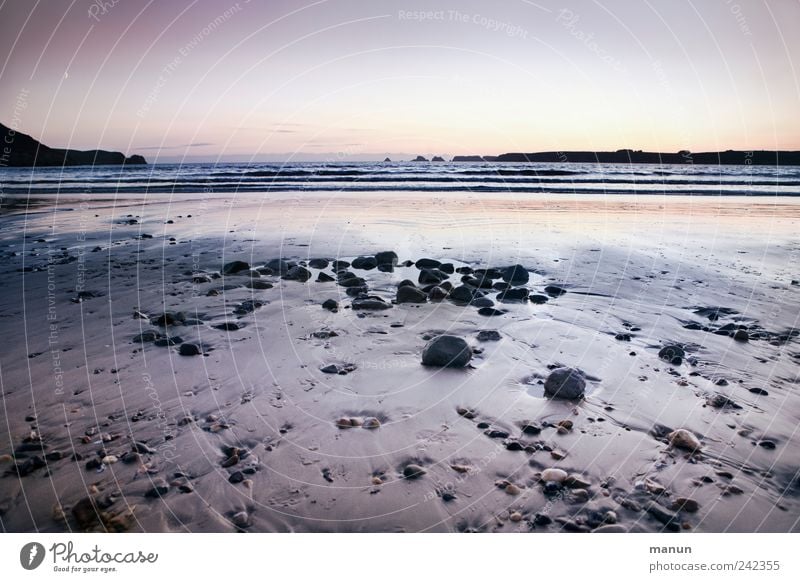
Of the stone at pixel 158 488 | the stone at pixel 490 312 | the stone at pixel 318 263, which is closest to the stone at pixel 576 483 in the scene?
the stone at pixel 158 488

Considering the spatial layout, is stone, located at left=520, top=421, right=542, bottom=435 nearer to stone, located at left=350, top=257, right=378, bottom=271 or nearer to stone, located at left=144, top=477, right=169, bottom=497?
stone, located at left=144, top=477, right=169, bottom=497

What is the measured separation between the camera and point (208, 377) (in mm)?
5227

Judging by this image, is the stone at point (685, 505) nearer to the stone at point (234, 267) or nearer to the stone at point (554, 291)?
the stone at point (554, 291)

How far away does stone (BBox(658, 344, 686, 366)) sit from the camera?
567cm

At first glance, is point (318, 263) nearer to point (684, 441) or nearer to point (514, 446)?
point (514, 446)

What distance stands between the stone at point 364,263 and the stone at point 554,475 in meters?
6.73

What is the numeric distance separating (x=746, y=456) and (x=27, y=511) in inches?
213

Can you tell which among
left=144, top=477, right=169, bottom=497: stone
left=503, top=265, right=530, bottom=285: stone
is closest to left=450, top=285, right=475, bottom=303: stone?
left=503, top=265, right=530, bottom=285: stone

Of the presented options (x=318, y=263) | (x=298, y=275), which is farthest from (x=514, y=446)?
(x=318, y=263)

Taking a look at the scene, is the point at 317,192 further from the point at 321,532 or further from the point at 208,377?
the point at 321,532

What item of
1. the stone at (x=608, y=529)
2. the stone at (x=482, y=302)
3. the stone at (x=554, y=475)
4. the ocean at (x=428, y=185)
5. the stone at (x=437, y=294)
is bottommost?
the stone at (x=608, y=529)

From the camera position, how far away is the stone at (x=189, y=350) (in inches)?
227
